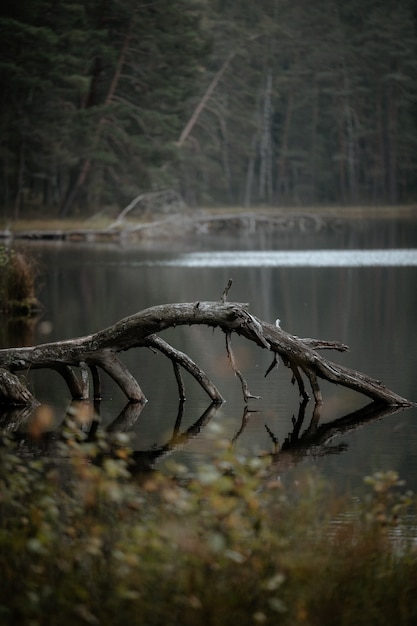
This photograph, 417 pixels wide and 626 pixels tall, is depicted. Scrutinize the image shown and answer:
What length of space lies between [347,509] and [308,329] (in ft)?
38.2

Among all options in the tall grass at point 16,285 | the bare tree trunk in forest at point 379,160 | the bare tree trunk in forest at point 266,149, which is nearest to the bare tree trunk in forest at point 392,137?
the bare tree trunk in forest at point 379,160

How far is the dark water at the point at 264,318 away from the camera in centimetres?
1083

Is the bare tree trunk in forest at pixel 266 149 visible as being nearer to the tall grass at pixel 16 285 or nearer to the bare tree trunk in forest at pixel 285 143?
the bare tree trunk in forest at pixel 285 143

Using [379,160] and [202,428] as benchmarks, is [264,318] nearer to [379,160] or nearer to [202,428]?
[202,428]

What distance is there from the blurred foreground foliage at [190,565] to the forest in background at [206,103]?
44485mm

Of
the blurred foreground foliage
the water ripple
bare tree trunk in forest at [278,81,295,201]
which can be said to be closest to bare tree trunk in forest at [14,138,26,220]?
the water ripple

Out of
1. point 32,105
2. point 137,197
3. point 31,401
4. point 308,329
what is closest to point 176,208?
point 137,197

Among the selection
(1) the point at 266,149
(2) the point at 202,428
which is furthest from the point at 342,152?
(2) the point at 202,428

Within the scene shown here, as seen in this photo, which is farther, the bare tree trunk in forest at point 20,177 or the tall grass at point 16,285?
the bare tree trunk in forest at point 20,177

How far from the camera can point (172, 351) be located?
12.3 meters

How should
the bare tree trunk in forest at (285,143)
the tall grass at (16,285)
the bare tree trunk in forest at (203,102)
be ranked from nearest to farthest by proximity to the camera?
the tall grass at (16,285)
the bare tree trunk in forest at (203,102)
the bare tree trunk in forest at (285,143)

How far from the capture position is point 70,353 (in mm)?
12305

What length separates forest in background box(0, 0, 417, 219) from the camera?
53.1 m

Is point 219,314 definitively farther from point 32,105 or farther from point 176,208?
point 176,208
